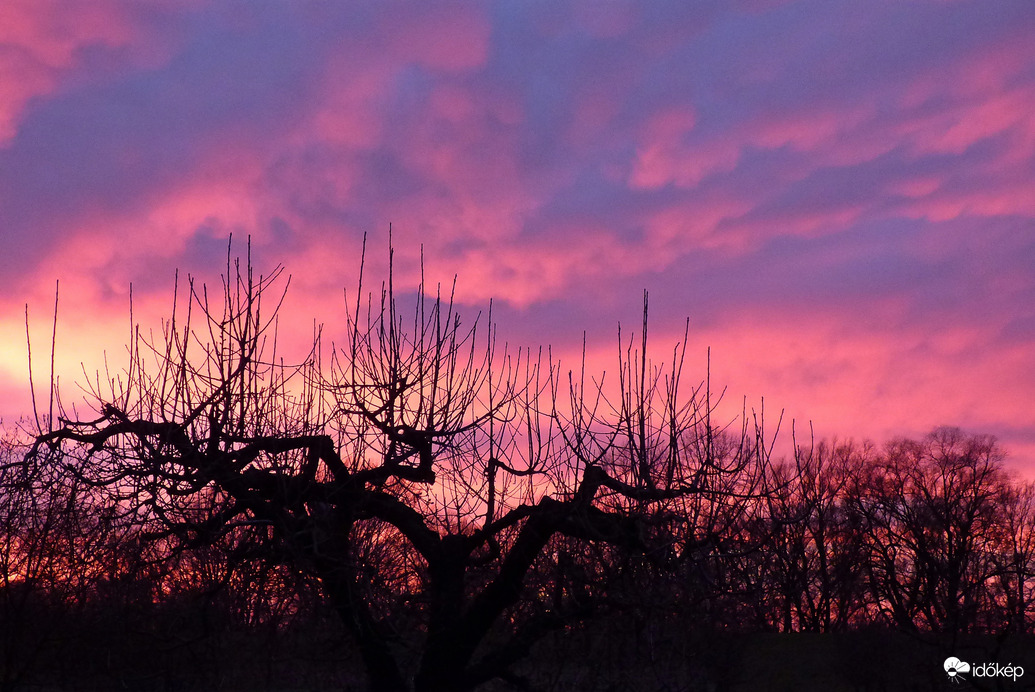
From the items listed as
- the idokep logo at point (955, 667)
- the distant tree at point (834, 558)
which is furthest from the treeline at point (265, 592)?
the distant tree at point (834, 558)

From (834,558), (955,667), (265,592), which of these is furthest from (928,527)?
(265,592)

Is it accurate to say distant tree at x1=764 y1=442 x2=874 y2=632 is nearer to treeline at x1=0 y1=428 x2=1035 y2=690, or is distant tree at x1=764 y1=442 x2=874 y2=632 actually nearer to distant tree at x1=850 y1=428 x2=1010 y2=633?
distant tree at x1=850 y1=428 x2=1010 y2=633

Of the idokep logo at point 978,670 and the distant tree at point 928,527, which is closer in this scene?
the idokep logo at point 978,670

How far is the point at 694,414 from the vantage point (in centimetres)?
1105

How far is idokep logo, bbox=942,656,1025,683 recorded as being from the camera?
1051 inches

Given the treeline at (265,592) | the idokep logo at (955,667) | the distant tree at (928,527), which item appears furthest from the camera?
the distant tree at (928,527)

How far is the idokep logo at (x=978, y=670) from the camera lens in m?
26.7

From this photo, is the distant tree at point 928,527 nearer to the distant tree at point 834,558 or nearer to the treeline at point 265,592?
the distant tree at point 834,558

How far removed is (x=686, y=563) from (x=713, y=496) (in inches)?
34.8


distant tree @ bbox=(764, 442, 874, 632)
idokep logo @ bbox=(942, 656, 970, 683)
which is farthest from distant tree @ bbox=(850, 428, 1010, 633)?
idokep logo @ bbox=(942, 656, 970, 683)

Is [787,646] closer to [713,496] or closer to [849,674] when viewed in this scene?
[849,674]

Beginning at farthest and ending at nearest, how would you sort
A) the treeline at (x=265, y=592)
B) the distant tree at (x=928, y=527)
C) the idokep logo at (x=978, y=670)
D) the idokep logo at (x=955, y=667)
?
the distant tree at (x=928, y=527)
the idokep logo at (x=978, y=670)
the idokep logo at (x=955, y=667)
the treeline at (x=265, y=592)

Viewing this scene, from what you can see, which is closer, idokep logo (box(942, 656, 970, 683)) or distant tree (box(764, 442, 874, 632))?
idokep logo (box(942, 656, 970, 683))

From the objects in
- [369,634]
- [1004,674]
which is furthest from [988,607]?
[369,634]
